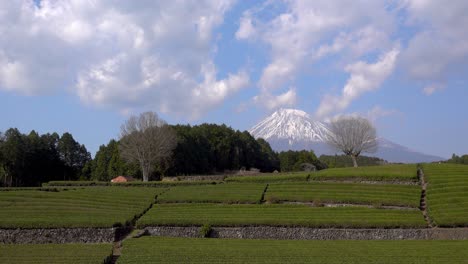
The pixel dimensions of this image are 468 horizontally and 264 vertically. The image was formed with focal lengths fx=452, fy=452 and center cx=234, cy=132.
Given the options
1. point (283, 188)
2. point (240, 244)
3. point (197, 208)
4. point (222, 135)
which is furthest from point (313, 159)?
point (240, 244)

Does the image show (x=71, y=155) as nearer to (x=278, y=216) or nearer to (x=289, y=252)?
(x=278, y=216)

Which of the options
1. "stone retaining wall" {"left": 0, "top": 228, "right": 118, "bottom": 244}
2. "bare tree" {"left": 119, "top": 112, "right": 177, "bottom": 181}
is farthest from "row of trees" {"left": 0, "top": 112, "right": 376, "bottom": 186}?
"stone retaining wall" {"left": 0, "top": 228, "right": 118, "bottom": 244}

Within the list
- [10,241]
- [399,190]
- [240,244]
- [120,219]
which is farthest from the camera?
[399,190]

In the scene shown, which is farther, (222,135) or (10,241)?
(222,135)

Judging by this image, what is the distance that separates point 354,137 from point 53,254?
65006mm

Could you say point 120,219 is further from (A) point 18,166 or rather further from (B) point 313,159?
(B) point 313,159

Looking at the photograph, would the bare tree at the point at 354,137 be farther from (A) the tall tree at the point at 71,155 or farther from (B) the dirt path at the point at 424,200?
(A) the tall tree at the point at 71,155

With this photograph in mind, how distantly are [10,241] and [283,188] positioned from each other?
26.2 metres

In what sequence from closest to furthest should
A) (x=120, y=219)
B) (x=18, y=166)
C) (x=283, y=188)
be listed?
(x=120, y=219)
(x=283, y=188)
(x=18, y=166)

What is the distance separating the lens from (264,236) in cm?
3341

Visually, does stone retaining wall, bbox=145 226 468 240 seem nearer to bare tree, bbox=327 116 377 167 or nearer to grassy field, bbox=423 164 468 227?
grassy field, bbox=423 164 468 227

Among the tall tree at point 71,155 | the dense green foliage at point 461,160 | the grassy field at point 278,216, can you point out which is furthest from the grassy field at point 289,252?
the dense green foliage at point 461,160

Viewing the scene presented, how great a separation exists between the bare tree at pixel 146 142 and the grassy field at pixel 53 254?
153 feet

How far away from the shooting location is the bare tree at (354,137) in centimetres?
8144
